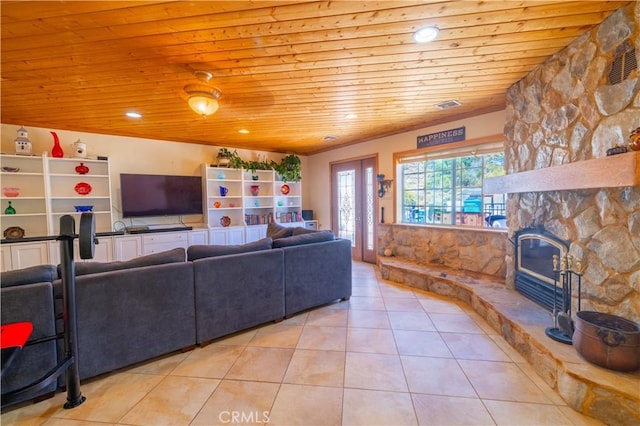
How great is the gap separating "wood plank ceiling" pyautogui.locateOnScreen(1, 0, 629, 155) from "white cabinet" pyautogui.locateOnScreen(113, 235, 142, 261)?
5.94ft


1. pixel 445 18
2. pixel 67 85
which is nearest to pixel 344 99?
pixel 445 18

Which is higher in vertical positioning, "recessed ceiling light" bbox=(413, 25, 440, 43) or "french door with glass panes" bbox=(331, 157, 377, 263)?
"recessed ceiling light" bbox=(413, 25, 440, 43)

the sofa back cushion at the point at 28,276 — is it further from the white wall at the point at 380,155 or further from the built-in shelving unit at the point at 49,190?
the white wall at the point at 380,155

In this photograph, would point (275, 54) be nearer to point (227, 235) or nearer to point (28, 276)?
point (28, 276)

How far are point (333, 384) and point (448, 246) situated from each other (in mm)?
2929

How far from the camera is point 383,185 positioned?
509cm

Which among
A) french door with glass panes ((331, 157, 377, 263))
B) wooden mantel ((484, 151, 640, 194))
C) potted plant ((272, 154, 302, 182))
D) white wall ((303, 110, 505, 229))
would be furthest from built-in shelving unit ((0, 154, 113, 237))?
wooden mantel ((484, 151, 640, 194))

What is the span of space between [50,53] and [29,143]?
8.29 feet

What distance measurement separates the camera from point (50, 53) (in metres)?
2.21

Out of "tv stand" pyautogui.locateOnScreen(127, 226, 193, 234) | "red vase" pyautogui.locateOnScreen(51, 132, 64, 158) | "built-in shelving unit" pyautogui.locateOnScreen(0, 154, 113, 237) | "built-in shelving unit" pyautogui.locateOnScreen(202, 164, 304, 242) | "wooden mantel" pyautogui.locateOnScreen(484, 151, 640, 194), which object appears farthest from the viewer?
"built-in shelving unit" pyautogui.locateOnScreen(202, 164, 304, 242)

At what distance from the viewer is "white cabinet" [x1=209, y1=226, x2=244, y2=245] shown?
16.9 feet

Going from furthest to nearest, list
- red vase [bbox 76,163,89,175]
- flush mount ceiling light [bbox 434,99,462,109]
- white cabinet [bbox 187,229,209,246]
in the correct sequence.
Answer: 1. white cabinet [bbox 187,229,209,246]
2. red vase [bbox 76,163,89,175]
3. flush mount ceiling light [bbox 434,99,462,109]

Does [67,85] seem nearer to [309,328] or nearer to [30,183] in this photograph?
[30,183]

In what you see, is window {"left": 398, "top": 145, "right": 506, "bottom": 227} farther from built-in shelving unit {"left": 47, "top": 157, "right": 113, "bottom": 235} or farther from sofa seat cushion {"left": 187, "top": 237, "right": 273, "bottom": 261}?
built-in shelving unit {"left": 47, "top": 157, "right": 113, "bottom": 235}
